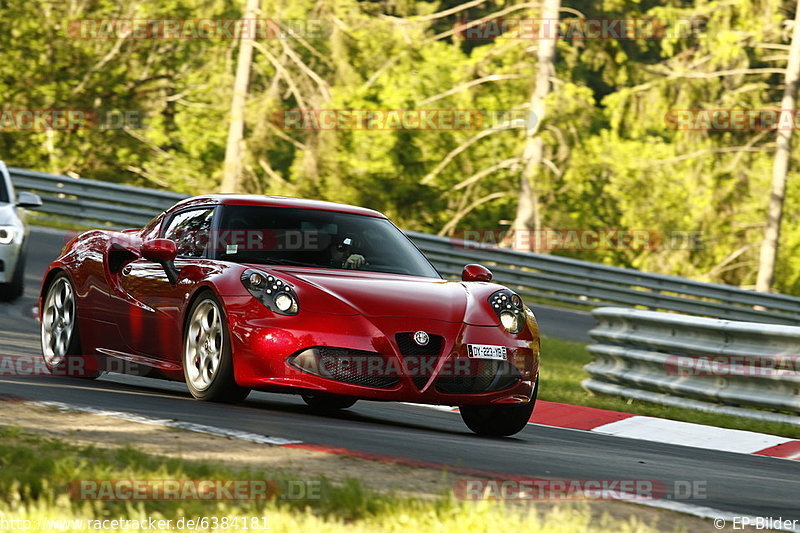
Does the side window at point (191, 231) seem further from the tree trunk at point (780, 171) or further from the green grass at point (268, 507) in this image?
the tree trunk at point (780, 171)

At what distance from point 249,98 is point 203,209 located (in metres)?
22.2

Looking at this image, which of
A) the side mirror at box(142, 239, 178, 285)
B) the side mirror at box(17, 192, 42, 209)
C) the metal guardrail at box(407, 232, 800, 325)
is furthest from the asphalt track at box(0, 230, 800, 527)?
the metal guardrail at box(407, 232, 800, 325)

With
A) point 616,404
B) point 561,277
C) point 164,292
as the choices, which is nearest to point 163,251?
point 164,292

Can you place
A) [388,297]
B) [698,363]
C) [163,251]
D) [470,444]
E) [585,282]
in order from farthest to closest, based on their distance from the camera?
[585,282]
[698,363]
[163,251]
[388,297]
[470,444]

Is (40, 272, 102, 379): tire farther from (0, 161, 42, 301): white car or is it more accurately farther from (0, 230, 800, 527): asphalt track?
(0, 161, 42, 301): white car

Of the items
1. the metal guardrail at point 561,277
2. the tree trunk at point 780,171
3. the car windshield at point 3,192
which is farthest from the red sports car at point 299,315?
the tree trunk at point 780,171

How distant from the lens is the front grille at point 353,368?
25.0ft

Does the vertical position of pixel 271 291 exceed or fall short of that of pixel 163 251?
it falls short

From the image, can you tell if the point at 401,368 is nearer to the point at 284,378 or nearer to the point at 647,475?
the point at 284,378

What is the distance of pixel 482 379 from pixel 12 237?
7.18m

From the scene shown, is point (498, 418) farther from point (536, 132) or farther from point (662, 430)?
point (536, 132)

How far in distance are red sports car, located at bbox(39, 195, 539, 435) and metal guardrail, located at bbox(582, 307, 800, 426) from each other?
2625 millimetres

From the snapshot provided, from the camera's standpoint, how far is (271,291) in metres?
7.80

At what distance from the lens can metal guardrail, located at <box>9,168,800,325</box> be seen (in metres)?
21.5
